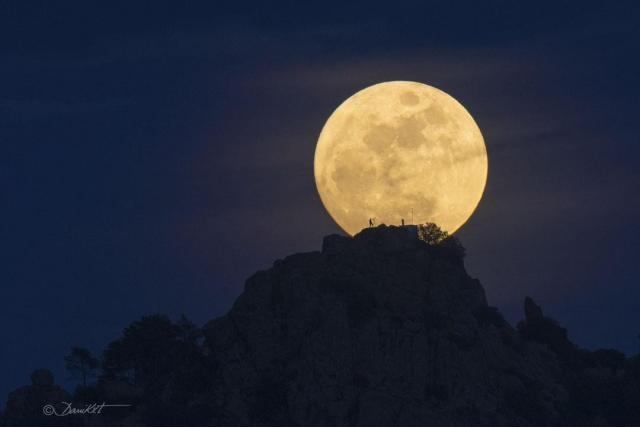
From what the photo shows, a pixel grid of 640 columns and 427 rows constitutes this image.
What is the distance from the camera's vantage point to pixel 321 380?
199625 mm

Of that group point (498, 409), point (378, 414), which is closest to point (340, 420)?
point (378, 414)

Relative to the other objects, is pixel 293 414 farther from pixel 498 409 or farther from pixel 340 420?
pixel 498 409

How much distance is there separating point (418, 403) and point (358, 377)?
7.30m

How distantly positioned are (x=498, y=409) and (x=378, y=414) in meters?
14.1

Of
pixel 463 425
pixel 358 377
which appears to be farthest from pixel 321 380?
pixel 463 425

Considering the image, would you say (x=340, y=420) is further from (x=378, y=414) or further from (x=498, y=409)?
(x=498, y=409)

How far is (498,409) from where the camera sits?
200 metres

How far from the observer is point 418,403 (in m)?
198

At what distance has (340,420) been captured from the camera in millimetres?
196125

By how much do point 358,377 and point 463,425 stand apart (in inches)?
508

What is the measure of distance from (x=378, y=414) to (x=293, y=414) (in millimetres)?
9867

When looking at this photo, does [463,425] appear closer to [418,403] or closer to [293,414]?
[418,403]

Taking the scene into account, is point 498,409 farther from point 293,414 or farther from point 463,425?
point 293,414

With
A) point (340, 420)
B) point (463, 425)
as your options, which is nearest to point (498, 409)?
point (463, 425)
